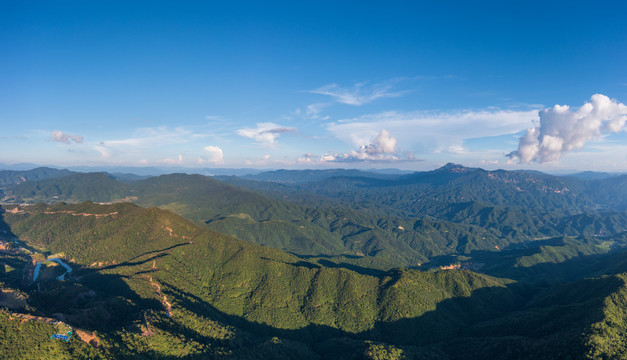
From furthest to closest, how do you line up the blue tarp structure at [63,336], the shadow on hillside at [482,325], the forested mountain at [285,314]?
the shadow on hillside at [482,325]
the forested mountain at [285,314]
the blue tarp structure at [63,336]

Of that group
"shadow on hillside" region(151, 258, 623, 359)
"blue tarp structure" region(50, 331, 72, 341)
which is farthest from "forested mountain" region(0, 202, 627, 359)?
"blue tarp structure" region(50, 331, 72, 341)

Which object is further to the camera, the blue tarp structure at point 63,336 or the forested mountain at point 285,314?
the forested mountain at point 285,314

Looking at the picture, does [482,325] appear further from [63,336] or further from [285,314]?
[63,336]

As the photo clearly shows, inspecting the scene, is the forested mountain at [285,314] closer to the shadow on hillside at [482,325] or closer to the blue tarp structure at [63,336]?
the shadow on hillside at [482,325]

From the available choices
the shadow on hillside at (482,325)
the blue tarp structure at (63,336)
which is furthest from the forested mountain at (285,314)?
the blue tarp structure at (63,336)

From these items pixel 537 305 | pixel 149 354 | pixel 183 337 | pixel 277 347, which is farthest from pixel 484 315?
pixel 149 354

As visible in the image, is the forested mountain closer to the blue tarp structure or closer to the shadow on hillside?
the shadow on hillside

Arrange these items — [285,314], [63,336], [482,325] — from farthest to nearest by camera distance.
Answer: [285,314] < [482,325] < [63,336]

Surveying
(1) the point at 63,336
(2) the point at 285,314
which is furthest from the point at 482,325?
(1) the point at 63,336

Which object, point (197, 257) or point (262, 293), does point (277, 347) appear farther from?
point (197, 257)
